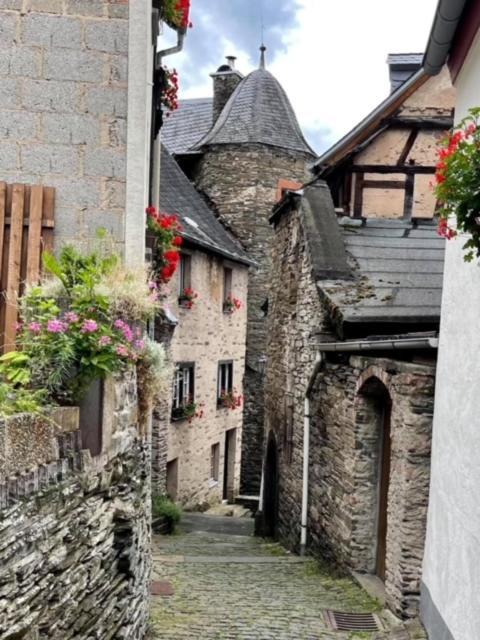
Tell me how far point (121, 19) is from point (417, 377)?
384 cm

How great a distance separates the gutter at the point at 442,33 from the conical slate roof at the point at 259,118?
1517 centimetres

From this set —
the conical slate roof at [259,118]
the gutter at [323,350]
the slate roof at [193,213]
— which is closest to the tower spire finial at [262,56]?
the conical slate roof at [259,118]

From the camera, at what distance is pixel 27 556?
310 centimetres

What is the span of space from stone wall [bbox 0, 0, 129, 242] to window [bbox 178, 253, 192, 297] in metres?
9.61

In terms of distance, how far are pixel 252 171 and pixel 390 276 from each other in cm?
1129

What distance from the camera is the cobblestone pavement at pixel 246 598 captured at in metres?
6.10

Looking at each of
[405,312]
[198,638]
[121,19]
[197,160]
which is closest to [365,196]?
[405,312]

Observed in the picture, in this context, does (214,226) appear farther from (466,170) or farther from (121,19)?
(466,170)

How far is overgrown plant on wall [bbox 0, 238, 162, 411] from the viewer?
3.85 meters

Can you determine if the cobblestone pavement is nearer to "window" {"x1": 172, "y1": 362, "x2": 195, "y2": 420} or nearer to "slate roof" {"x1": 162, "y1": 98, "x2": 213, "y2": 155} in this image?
"window" {"x1": 172, "y1": 362, "x2": 195, "y2": 420}

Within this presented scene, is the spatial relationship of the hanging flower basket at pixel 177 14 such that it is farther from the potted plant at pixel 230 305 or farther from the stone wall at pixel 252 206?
the stone wall at pixel 252 206

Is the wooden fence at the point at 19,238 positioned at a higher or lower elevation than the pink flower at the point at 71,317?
higher

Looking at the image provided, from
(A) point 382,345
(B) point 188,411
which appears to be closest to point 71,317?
(A) point 382,345

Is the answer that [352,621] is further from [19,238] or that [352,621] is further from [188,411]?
[188,411]
